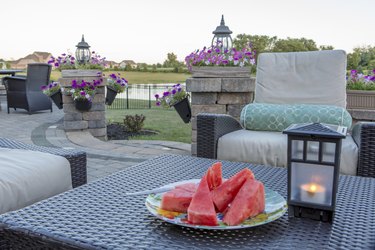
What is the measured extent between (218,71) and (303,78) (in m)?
0.91

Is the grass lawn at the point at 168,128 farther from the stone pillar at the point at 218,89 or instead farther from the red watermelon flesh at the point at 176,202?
the red watermelon flesh at the point at 176,202

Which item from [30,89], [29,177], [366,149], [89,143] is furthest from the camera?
[30,89]

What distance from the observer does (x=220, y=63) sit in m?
3.70

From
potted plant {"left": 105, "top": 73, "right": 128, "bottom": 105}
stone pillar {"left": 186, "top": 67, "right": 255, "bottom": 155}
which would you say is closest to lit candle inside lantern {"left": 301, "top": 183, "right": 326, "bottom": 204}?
stone pillar {"left": 186, "top": 67, "right": 255, "bottom": 155}

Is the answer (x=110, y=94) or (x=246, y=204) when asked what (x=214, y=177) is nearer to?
(x=246, y=204)

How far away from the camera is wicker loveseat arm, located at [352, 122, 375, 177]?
7.25 feet

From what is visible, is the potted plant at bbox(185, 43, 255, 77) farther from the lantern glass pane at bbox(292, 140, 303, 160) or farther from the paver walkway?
the lantern glass pane at bbox(292, 140, 303, 160)

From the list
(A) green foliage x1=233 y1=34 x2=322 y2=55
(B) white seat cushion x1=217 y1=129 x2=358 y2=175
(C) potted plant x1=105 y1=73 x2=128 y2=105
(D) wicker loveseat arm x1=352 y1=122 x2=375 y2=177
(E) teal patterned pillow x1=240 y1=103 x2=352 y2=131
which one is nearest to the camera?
(D) wicker loveseat arm x1=352 y1=122 x2=375 y2=177

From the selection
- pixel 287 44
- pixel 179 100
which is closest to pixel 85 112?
pixel 179 100

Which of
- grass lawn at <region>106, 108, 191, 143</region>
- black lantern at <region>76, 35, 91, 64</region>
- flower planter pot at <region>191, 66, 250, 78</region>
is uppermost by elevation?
black lantern at <region>76, 35, 91, 64</region>

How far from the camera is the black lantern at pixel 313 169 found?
1.10 meters

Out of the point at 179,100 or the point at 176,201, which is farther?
the point at 179,100

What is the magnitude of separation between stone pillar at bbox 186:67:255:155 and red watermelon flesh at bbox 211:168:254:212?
2.42 metres

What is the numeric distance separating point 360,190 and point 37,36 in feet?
31.6
